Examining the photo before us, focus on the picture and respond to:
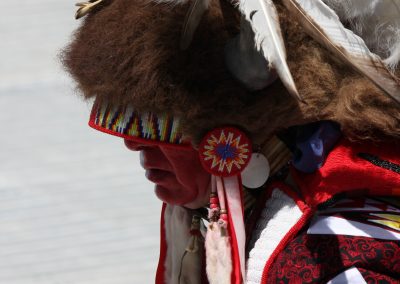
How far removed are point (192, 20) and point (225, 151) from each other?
219 mm

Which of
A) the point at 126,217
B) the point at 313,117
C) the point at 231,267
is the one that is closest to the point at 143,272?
the point at 126,217

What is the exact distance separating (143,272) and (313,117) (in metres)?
1.16

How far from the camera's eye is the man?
1.24 meters

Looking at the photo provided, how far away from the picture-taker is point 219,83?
126 centimetres

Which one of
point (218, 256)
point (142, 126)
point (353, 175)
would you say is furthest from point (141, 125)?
point (353, 175)

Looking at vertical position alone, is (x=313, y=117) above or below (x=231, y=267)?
above

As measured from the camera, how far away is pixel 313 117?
1.27 metres

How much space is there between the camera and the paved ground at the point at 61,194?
7.63 ft

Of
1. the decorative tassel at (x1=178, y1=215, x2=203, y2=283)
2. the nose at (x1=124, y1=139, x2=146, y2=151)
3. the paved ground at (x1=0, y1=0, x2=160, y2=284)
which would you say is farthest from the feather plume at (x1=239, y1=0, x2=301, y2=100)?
the paved ground at (x1=0, y1=0, x2=160, y2=284)

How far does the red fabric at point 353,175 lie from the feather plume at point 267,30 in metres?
0.23

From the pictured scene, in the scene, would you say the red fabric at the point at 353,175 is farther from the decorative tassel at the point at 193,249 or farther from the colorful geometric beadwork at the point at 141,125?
the decorative tassel at the point at 193,249

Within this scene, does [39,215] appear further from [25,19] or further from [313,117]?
[313,117]

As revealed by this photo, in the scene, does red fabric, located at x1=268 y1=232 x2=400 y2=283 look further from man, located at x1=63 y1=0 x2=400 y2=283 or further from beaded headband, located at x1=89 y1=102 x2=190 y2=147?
beaded headband, located at x1=89 y1=102 x2=190 y2=147

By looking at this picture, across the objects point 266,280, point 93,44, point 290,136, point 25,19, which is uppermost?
point 25,19
